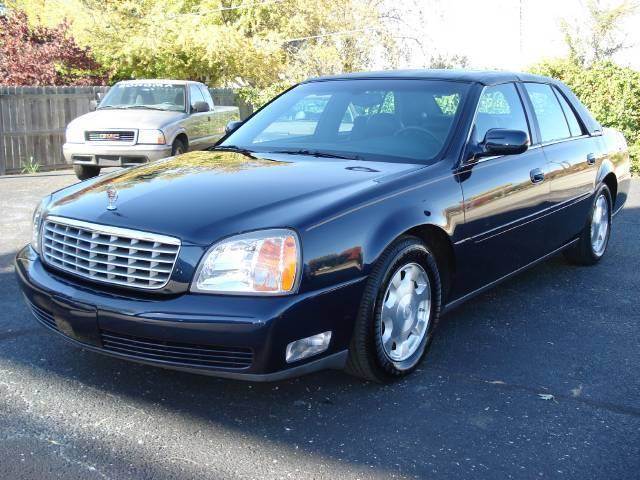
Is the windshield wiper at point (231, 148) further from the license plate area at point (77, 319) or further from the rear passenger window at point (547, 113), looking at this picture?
the rear passenger window at point (547, 113)

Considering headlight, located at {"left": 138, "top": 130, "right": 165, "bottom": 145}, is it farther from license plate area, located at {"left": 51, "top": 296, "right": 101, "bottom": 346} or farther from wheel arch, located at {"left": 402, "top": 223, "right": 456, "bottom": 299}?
license plate area, located at {"left": 51, "top": 296, "right": 101, "bottom": 346}

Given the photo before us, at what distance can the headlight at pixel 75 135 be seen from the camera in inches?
447

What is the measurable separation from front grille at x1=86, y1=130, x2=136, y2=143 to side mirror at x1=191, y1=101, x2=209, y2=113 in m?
1.39

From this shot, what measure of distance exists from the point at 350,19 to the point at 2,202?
23983mm

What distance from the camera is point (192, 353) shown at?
3123 mm

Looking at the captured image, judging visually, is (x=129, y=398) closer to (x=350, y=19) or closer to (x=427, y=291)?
(x=427, y=291)

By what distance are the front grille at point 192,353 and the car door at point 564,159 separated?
2.83 meters

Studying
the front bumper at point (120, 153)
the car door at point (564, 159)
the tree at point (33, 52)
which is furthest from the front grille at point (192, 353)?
the tree at point (33, 52)

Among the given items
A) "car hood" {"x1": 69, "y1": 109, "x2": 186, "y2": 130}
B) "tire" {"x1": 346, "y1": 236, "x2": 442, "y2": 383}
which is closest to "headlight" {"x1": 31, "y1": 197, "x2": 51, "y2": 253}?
"tire" {"x1": 346, "y1": 236, "x2": 442, "y2": 383}

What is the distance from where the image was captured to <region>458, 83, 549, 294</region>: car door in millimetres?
4227

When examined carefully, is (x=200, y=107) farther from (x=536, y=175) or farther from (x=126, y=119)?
(x=536, y=175)

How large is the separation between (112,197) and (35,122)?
10.9m

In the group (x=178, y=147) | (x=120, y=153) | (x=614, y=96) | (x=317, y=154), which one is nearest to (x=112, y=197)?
(x=317, y=154)

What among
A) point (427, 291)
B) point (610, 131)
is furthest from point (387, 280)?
point (610, 131)
